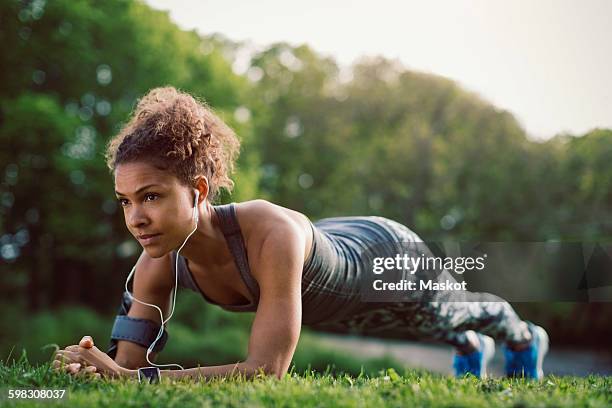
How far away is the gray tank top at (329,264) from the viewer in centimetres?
337

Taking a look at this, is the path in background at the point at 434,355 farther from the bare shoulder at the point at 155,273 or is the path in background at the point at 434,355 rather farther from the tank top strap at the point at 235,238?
the tank top strap at the point at 235,238

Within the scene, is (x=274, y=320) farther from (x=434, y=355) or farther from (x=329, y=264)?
(x=434, y=355)

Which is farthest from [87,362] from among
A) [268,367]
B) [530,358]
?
[530,358]

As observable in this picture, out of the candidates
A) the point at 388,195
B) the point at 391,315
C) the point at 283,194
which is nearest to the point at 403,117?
the point at 388,195

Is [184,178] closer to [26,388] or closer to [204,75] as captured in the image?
[26,388]

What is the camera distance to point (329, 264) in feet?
12.4

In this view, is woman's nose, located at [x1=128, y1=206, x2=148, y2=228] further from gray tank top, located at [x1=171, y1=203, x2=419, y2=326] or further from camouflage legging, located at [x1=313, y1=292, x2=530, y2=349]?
camouflage legging, located at [x1=313, y1=292, x2=530, y2=349]

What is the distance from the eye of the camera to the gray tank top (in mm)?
3365

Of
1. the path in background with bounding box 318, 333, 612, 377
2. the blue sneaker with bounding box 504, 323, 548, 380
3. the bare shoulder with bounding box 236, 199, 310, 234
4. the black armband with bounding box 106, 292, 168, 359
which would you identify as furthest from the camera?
the path in background with bounding box 318, 333, 612, 377

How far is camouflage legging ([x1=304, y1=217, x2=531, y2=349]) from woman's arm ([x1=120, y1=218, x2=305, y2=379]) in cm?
136

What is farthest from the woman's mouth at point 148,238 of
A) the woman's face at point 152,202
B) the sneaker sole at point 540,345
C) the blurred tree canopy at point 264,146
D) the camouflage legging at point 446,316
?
the blurred tree canopy at point 264,146

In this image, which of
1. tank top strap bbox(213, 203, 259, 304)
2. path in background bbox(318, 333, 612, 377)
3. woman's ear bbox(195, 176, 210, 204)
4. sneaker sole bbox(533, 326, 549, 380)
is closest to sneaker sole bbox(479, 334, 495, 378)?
sneaker sole bbox(533, 326, 549, 380)

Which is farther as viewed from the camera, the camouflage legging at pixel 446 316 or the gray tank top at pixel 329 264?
the camouflage legging at pixel 446 316

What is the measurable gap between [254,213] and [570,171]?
17.8 meters
